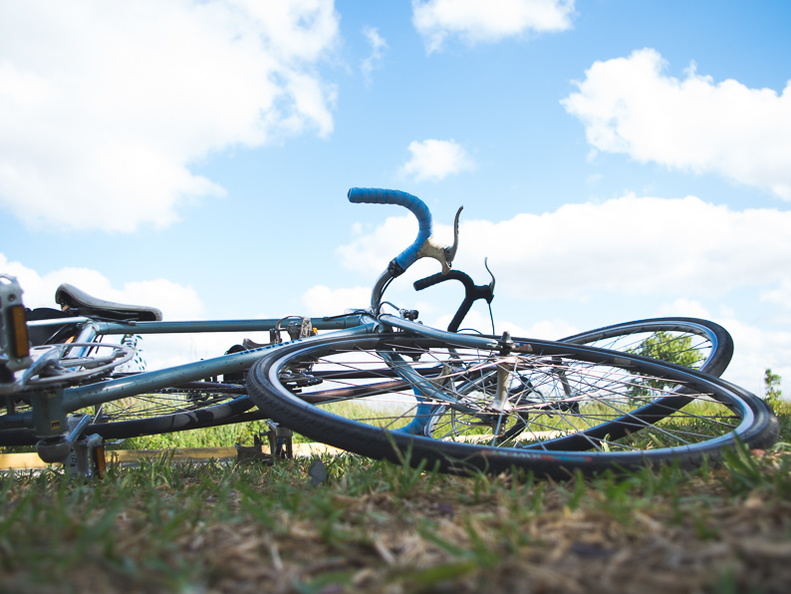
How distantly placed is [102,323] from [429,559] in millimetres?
2798

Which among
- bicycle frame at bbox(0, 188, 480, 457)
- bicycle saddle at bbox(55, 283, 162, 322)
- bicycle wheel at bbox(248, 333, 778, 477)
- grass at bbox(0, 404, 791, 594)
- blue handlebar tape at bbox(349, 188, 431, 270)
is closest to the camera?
grass at bbox(0, 404, 791, 594)

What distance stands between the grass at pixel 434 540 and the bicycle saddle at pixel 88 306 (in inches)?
71.3

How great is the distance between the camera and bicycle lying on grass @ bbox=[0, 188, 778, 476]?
1885 millimetres

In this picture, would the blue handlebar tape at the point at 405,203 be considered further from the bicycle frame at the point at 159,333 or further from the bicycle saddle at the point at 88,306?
the bicycle saddle at the point at 88,306

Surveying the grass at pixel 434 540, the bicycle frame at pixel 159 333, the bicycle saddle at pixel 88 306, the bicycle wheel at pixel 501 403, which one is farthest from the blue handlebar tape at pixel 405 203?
the grass at pixel 434 540

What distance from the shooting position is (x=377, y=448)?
1.84m

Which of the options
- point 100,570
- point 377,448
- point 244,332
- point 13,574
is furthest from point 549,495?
point 244,332

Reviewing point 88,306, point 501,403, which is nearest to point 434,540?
point 501,403

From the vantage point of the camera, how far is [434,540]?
1167mm

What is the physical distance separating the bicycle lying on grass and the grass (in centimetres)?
16

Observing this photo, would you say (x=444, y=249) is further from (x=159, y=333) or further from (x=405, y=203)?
(x=159, y=333)

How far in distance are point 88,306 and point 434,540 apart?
2.87 metres

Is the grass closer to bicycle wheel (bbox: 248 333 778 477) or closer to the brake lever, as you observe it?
bicycle wheel (bbox: 248 333 778 477)

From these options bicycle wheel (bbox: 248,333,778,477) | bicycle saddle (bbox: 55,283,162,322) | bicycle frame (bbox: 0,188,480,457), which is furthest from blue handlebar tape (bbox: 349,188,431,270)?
bicycle saddle (bbox: 55,283,162,322)
